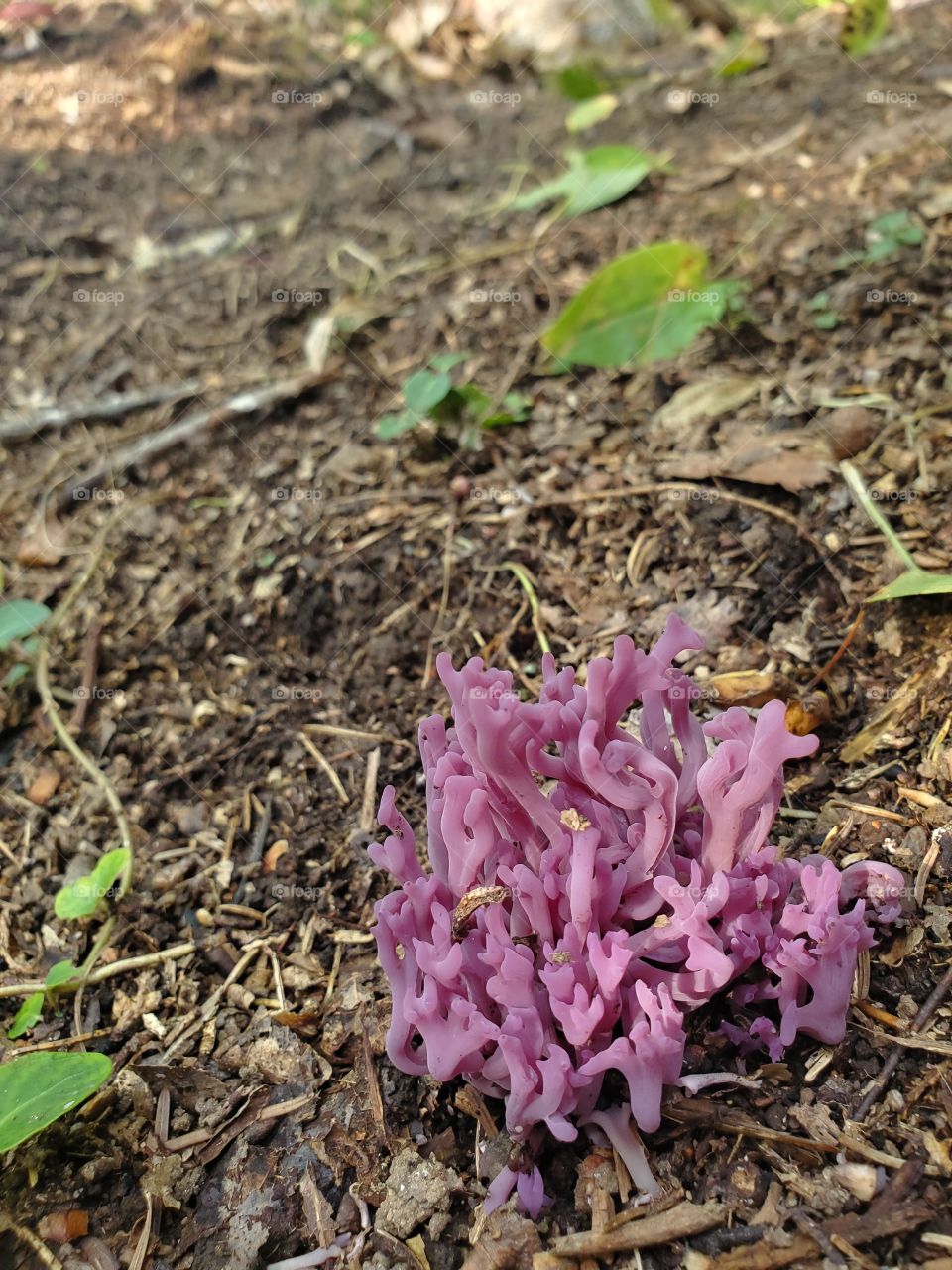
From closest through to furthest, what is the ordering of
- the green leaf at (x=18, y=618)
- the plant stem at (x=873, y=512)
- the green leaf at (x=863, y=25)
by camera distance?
the plant stem at (x=873, y=512) → the green leaf at (x=18, y=618) → the green leaf at (x=863, y=25)

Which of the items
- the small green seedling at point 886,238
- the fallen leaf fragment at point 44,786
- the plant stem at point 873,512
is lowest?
the small green seedling at point 886,238

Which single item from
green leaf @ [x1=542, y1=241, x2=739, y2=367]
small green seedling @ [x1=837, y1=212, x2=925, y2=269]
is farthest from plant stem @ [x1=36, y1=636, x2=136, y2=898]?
small green seedling @ [x1=837, y1=212, x2=925, y2=269]

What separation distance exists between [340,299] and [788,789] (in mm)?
3329

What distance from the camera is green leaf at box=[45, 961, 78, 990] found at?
2.20 meters

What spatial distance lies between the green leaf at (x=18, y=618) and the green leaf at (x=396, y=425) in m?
1.28

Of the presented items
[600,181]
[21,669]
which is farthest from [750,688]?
[600,181]

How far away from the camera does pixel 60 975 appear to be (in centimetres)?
221

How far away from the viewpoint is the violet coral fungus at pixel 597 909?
1.60 meters

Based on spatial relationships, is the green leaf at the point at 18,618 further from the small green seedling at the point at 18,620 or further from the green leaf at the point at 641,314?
the green leaf at the point at 641,314

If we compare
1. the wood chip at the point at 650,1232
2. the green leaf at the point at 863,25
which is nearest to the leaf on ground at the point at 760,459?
the wood chip at the point at 650,1232

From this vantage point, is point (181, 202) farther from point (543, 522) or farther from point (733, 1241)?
point (733, 1241)

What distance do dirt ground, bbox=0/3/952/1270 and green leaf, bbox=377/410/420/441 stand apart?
0.29ft

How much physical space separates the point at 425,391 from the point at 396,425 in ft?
0.75

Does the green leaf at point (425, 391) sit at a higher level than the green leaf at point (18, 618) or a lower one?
lower
